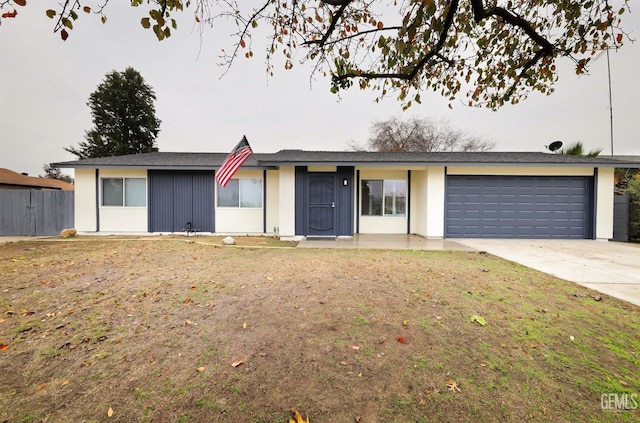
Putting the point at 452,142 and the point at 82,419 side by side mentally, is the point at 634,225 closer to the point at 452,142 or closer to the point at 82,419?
the point at 82,419

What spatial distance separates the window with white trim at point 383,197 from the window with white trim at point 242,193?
417 centimetres

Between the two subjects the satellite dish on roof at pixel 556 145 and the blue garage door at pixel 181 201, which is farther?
the satellite dish on roof at pixel 556 145

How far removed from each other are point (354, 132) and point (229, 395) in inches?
1056

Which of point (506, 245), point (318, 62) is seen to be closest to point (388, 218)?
point (506, 245)

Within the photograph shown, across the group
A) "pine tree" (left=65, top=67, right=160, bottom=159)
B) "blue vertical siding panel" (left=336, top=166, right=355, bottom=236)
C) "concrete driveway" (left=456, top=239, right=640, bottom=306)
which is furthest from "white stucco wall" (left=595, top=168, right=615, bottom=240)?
"pine tree" (left=65, top=67, right=160, bottom=159)

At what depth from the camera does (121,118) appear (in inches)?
1086

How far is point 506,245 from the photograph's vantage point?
26.6 feet

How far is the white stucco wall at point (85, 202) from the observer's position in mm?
9914

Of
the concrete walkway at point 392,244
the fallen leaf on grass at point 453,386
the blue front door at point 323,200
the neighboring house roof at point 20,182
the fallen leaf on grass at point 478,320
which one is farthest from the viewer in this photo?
the neighboring house roof at point 20,182

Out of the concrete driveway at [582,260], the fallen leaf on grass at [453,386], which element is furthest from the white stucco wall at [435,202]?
the fallen leaf on grass at [453,386]

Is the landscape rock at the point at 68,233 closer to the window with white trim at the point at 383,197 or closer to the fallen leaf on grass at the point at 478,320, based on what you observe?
the window with white trim at the point at 383,197

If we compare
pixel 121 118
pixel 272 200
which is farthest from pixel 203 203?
pixel 121 118

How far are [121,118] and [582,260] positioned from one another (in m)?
36.3

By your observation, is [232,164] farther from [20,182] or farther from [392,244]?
[20,182]
